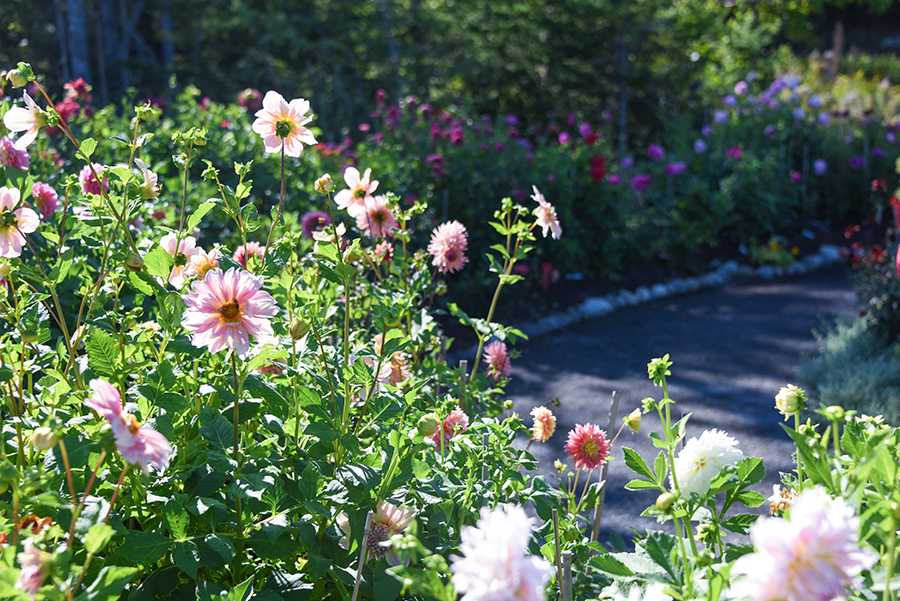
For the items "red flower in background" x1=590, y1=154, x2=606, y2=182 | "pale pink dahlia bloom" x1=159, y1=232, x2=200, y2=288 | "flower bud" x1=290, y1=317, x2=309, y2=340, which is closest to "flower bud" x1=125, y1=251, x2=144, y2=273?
"pale pink dahlia bloom" x1=159, y1=232, x2=200, y2=288

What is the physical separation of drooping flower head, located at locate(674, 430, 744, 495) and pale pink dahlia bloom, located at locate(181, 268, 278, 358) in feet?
2.08

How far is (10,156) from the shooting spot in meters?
1.48

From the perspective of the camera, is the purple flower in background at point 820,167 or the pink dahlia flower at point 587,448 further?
the purple flower in background at point 820,167

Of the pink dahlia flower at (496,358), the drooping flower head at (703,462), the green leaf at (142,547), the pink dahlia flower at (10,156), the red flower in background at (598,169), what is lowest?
the red flower in background at (598,169)

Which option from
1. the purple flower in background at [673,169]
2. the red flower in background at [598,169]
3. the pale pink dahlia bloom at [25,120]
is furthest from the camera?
the purple flower in background at [673,169]

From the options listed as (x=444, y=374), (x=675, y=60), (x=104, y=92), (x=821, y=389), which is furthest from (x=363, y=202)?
(x=675, y=60)

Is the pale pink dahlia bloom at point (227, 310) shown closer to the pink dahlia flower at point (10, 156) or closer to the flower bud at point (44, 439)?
the flower bud at point (44, 439)

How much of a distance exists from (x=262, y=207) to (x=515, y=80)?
5.86 metres

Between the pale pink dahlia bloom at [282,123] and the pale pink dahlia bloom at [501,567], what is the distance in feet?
2.60

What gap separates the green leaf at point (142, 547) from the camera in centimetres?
92

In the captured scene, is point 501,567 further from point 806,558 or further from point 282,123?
point 282,123

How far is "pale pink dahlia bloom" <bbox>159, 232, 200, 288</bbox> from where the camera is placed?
1.12 m

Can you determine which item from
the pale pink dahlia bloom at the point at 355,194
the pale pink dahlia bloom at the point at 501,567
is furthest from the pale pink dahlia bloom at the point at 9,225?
the pale pink dahlia bloom at the point at 501,567

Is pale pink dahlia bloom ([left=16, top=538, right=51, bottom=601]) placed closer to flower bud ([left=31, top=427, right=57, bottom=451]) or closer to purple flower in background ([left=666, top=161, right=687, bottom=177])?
flower bud ([left=31, top=427, right=57, bottom=451])
